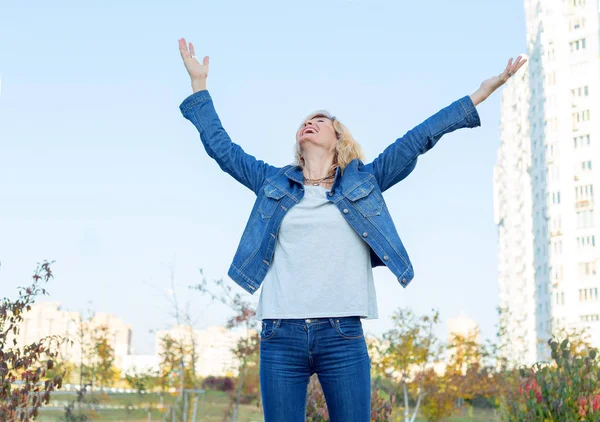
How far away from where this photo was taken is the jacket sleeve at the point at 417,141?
307cm

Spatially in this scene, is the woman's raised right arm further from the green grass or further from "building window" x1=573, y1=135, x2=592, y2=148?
"building window" x1=573, y1=135, x2=592, y2=148

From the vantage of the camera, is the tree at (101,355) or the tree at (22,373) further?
the tree at (101,355)

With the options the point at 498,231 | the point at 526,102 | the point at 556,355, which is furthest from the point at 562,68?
the point at 556,355

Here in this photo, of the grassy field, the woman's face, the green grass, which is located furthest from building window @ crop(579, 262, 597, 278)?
the woman's face

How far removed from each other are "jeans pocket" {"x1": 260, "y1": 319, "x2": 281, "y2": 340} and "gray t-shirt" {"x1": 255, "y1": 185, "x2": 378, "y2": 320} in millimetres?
23

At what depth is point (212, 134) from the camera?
3.32 m

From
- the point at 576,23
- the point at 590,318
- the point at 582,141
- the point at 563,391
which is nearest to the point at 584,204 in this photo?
the point at 582,141

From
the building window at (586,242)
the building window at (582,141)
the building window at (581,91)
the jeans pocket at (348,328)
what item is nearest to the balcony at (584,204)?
the building window at (586,242)

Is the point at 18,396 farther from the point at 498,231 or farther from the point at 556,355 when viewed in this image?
the point at 498,231

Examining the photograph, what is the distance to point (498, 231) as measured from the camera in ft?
276

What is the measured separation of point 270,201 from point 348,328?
599 millimetres

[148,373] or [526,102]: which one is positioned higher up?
[526,102]

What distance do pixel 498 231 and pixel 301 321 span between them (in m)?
84.0

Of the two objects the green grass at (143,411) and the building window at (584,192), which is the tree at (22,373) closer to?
the green grass at (143,411)
